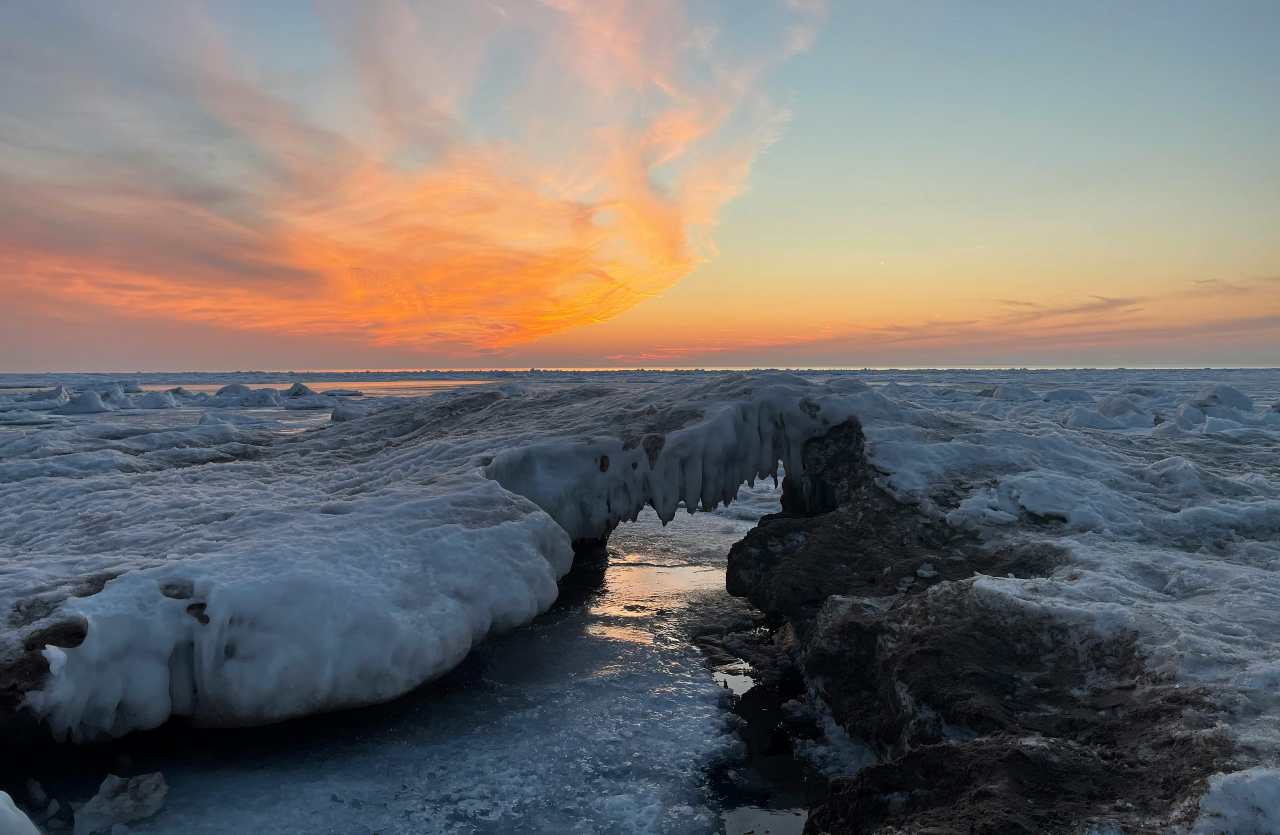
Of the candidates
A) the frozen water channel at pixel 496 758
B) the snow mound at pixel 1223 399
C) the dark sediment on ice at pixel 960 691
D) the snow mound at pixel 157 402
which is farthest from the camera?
the snow mound at pixel 157 402

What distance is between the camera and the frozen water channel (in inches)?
153

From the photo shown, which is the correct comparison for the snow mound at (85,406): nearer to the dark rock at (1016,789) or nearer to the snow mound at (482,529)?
the snow mound at (482,529)

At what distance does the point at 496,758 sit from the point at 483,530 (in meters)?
2.06

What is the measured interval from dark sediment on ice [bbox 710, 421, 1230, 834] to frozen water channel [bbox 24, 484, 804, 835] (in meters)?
0.87

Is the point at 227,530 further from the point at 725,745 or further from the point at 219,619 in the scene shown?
the point at 725,745

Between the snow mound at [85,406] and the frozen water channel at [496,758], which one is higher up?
the snow mound at [85,406]

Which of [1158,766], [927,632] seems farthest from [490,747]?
[1158,766]

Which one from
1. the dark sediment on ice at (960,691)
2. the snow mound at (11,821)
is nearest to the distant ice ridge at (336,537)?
the snow mound at (11,821)

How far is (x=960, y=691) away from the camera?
3953 mm

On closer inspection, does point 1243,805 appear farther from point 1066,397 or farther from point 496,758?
point 1066,397

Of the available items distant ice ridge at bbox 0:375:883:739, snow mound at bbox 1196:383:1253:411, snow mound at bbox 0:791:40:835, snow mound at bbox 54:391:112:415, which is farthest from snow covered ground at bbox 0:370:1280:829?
snow mound at bbox 54:391:112:415

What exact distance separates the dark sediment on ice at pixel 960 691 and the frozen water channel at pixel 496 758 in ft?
2.85

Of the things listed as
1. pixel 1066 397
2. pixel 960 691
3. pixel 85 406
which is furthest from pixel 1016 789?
pixel 85 406

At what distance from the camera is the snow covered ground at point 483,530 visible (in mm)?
4309
